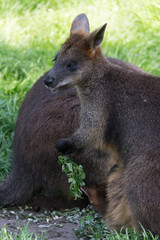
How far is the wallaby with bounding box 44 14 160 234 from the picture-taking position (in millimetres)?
4430

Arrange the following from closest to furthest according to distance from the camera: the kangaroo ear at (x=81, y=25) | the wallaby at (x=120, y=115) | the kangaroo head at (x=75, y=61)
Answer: the wallaby at (x=120, y=115)
the kangaroo head at (x=75, y=61)
the kangaroo ear at (x=81, y=25)

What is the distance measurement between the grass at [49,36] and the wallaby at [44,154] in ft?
2.86

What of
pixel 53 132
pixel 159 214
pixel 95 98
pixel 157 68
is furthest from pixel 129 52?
pixel 159 214

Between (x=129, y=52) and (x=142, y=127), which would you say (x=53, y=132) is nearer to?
(x=142, y=127)

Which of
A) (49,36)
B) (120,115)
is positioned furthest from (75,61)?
(49,36)

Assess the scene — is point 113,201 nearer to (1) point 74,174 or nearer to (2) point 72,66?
(1) point 74,174

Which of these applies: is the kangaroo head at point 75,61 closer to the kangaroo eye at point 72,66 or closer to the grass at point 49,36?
the kangaroo eye at point 72,66

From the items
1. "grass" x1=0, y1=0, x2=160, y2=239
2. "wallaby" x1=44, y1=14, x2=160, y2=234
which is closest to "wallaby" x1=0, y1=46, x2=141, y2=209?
"wallaby" x1=44, y1=14, x2=160, y2=234

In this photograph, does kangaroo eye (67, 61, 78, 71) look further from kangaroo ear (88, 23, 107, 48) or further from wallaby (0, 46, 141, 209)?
wallaby (0, 46, 141, 209)

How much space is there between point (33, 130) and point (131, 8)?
363 cm

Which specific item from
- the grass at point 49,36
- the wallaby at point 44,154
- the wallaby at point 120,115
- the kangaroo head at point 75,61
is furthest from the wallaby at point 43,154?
the kangaroo head at point 75,61

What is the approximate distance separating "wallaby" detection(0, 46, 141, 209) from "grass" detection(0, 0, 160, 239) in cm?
87

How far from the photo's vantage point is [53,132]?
224 inches

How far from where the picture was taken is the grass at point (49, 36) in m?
7.32
